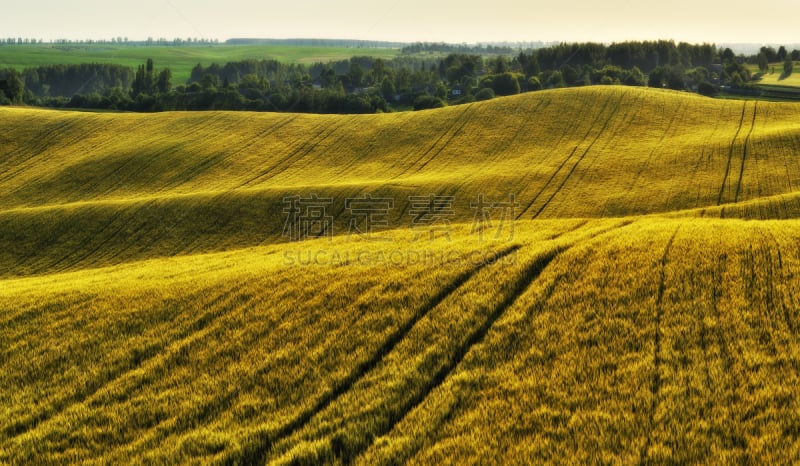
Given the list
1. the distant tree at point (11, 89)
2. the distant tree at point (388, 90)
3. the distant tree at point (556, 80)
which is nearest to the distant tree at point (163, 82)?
the distant tree at point (11, 89)

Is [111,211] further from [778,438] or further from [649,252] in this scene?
[778,438]

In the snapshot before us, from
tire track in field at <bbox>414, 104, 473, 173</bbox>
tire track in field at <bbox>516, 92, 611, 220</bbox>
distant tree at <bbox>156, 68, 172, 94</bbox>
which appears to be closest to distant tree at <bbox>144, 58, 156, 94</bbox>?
distant tree at <bbox>156, 68, 172, 94</bbox>

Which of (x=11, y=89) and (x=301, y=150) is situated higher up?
(x=11, y=89)

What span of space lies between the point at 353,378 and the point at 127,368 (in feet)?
18.7

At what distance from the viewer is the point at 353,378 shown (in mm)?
11430

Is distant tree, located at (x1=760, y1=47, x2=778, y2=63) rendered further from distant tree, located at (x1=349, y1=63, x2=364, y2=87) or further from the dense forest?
distant tree, located at (x1=349, y1=63, x2=364, y2=87)

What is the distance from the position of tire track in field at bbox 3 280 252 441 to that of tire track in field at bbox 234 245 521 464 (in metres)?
4.35

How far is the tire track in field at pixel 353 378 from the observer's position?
30.8ft

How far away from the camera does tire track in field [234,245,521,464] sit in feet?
30.8

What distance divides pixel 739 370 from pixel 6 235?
47.9 m

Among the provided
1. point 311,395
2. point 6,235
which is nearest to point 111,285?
point 311,395

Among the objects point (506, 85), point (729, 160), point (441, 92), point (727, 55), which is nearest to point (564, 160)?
point (729, 160)

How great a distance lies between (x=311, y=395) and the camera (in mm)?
10820

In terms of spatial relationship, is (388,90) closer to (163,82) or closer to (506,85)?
(506,85)
